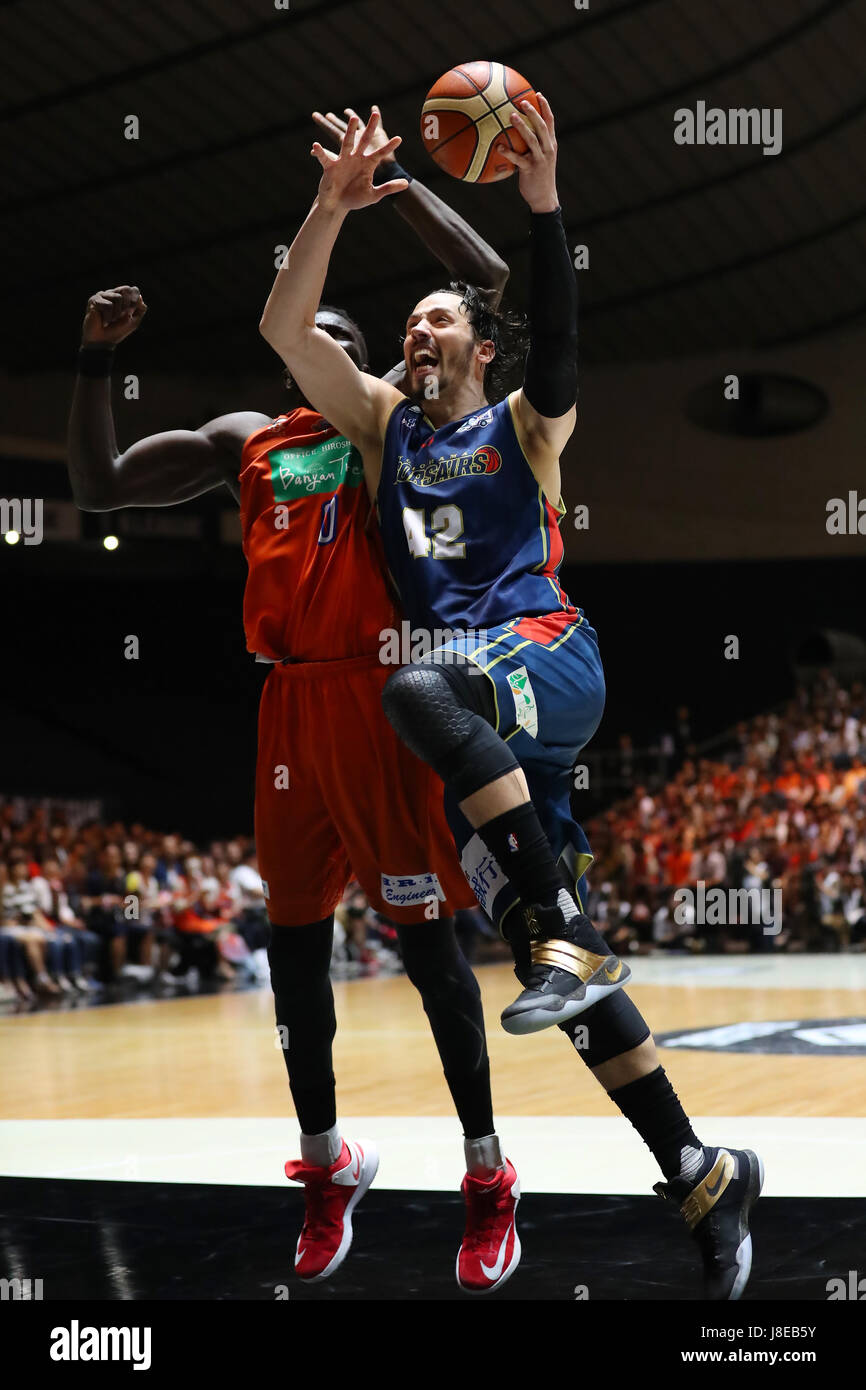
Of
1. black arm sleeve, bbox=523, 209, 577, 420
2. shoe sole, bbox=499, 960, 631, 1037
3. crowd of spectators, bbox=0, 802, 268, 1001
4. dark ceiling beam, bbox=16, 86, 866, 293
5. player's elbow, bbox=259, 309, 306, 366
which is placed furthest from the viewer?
dark ceiling beam, bbox=16, 86, 866, 293

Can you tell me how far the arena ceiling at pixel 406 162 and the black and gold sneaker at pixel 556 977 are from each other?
1391cm

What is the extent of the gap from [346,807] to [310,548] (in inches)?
23.5

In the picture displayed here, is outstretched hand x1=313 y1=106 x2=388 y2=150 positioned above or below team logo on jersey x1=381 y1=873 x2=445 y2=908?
above

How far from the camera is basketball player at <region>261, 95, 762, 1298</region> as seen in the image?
8.61 ft

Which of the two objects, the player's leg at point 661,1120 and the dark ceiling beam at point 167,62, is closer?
the player's leg at point 661,1120

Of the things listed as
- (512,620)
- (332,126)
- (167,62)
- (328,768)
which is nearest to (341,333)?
(332,126)

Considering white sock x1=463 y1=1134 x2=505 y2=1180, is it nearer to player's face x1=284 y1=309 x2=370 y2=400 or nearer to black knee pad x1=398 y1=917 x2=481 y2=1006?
black knee pad x1=398 y1=917 x2=481 y2=1006

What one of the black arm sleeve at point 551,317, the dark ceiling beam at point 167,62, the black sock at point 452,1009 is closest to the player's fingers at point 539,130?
the black arm sleeve at point 551,317

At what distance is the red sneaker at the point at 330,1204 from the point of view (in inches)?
113

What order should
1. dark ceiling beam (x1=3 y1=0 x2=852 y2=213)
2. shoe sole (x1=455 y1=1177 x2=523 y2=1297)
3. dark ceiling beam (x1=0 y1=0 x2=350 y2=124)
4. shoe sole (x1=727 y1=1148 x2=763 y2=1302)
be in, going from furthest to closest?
1. dark ceiling beam (x1=3 y1=0 x2=852 y2=213)
2. dark ceiling beam (x1=0 y1=0 x2=350 y2=124)
3. shoe sole (x1=455 y1=1177 x2=523 y2=1297)
4. shoe sole (x1=727 y1=1148 x2=763 y2=1302)

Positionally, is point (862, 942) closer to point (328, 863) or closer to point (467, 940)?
Result: point (467, 940)

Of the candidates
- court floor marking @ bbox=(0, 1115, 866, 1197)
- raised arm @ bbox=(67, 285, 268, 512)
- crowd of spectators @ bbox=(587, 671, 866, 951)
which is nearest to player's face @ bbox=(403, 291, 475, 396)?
raised arm @ bbox=(67, 285, 268, 512)

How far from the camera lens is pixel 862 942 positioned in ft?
48.5

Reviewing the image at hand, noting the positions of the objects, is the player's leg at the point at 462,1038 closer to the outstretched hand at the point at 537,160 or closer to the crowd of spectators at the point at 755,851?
the outstretched hand at the point at 537,160
